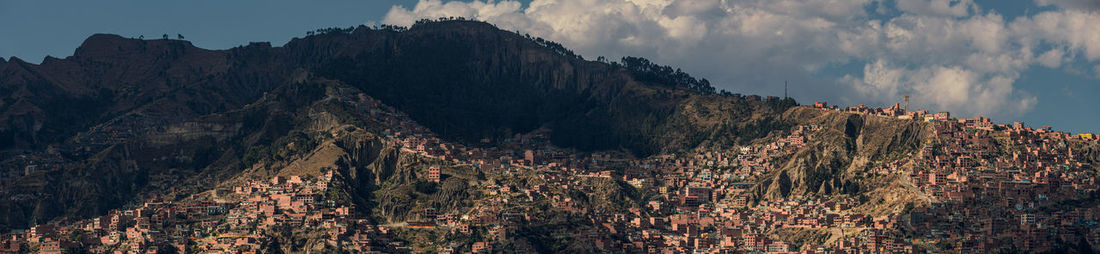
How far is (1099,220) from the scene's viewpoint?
6348 inches

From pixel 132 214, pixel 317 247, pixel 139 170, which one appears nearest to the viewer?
pixel 317 247

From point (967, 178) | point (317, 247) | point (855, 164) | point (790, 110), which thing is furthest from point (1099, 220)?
point (317, 247)

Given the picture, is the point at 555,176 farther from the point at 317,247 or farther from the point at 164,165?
the point at 164,165

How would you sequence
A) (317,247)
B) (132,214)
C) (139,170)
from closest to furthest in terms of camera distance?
1. (317,247)
2. (132,214)
3. (139,170)

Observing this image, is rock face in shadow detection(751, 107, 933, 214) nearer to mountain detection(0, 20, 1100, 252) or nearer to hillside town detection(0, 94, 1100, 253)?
mountain detection(0, 20, 1100, 252)

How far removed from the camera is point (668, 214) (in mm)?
177500

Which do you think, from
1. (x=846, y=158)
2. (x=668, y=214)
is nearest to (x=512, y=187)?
(x=668, y=214)

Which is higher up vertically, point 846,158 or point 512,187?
point 846,158

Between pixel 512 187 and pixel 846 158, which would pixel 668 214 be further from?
pixel 846 158

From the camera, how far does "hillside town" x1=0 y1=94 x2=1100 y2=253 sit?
159375mm

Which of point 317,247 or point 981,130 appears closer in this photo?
point 317,247

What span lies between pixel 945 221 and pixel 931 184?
6350mm

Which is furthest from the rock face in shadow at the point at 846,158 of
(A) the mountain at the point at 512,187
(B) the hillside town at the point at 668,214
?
(B) the hillside town at the point at 668,214

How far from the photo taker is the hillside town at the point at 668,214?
523 feet
